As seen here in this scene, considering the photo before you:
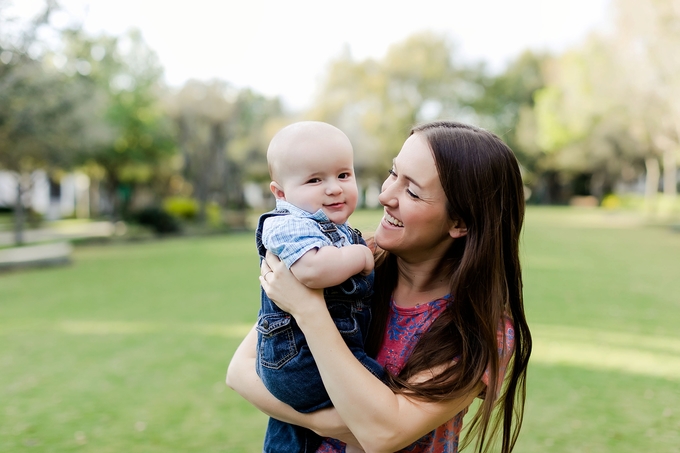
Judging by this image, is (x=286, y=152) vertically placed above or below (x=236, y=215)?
above

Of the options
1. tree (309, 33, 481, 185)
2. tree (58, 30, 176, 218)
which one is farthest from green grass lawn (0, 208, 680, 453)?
tree (309, 33, 481, 185)

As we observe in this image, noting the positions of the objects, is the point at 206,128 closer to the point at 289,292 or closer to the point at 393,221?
the point at 393,221

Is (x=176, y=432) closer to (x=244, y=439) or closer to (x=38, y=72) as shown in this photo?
(x=244, y=439)

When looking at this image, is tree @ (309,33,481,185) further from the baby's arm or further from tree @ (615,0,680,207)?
the baby's arm

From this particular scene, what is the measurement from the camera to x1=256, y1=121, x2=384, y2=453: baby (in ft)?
5.54

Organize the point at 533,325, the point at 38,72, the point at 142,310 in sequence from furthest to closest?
the point at 38,72
the point at 142,310
the point at 533,325

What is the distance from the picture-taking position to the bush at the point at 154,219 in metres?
24.2

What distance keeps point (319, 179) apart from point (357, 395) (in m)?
0.70

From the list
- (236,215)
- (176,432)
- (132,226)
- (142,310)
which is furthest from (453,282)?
(236,215)

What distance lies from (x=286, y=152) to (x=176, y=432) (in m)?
3.49

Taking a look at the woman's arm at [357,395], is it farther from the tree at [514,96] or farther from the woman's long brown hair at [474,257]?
the tree at [514,96]

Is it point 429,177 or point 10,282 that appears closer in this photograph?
point 429,177

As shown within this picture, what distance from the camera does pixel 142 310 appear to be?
924 centimetres

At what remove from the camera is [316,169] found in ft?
6.21
